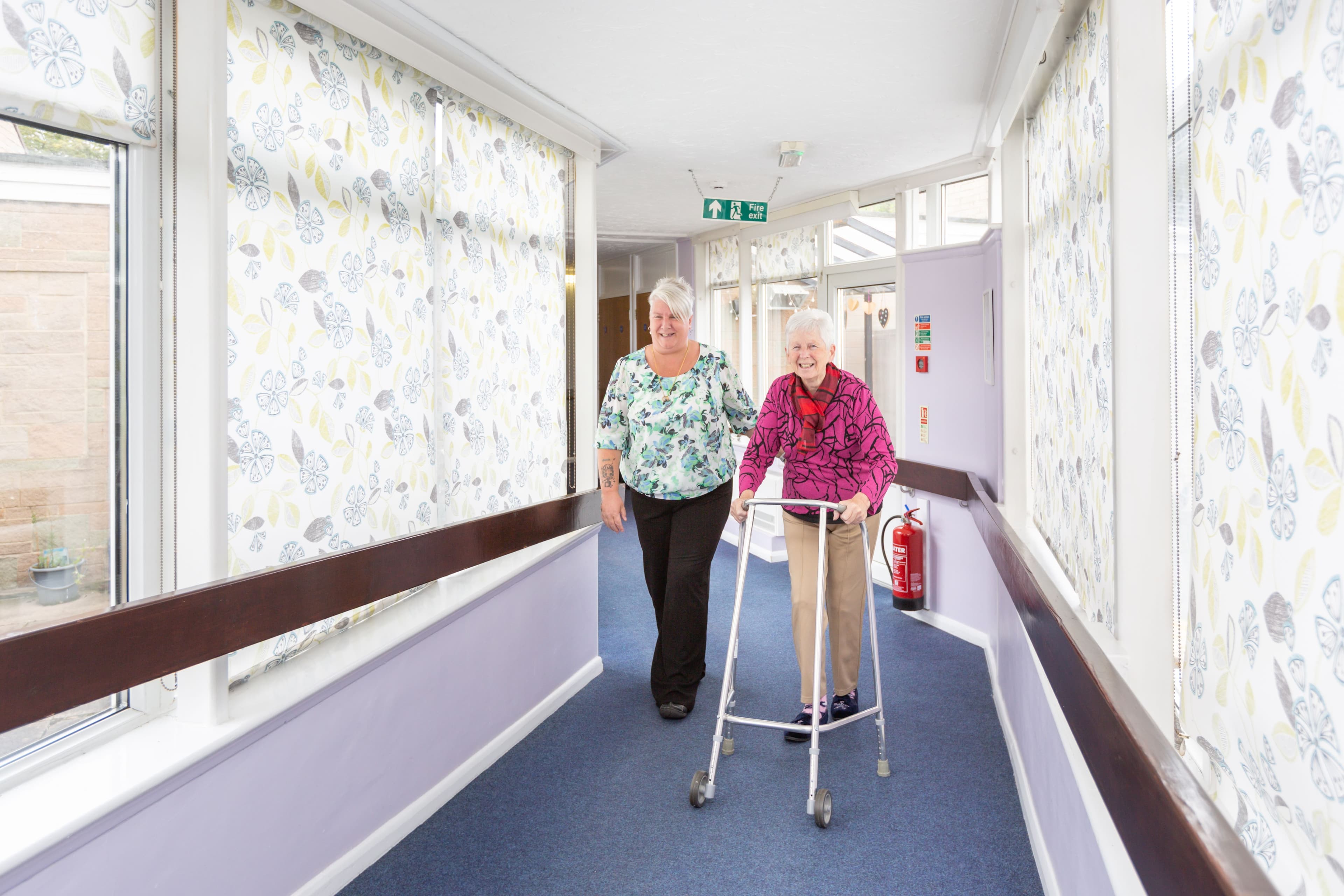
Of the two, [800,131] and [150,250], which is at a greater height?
[800,131]

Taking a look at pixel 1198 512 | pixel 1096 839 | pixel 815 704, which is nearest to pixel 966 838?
pixel 815 704

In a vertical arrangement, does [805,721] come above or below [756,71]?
below

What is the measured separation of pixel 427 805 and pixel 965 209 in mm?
4411

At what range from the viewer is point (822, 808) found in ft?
8.43

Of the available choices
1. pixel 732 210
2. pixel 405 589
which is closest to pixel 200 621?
pixel 405 589

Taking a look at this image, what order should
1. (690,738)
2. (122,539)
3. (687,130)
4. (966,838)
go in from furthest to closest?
1. (687,130)
2. (690,738)
3. (966,838)
4. (122,539)

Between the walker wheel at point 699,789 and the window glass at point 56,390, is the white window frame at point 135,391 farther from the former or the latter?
the walker wheel at point 699,789

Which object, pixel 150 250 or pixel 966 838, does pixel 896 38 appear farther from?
pixel 966 838

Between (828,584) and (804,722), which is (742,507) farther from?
(804,722)

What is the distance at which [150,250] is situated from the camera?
1904 millimetres

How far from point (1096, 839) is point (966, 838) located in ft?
3.50

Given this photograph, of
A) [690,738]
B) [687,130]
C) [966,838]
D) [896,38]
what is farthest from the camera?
[687,130]

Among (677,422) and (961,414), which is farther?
(961,414)

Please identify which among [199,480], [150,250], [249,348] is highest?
[150,250]
